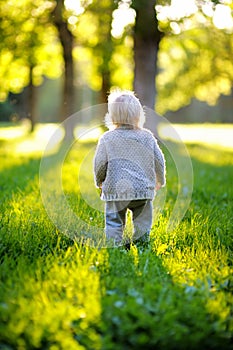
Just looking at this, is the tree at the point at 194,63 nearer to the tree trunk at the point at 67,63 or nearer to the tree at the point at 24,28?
the tree trunk at the point at 67,63

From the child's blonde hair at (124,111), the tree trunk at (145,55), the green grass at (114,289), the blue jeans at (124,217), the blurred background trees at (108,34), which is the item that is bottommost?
the green grass at (114,289)

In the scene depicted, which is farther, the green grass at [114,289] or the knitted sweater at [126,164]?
the knitted sweater at [126,164]

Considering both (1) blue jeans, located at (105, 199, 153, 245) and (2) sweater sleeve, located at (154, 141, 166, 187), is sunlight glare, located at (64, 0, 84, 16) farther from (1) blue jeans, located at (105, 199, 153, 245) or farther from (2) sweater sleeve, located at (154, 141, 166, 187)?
(1) blue jeans, located at (105, 199, 153, 245)

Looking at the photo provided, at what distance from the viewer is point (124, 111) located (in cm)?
477

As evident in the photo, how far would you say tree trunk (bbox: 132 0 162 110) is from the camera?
11.1 meters

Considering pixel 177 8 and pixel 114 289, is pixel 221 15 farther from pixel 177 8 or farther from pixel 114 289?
pixel 114 289

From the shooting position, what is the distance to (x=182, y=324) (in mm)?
3191

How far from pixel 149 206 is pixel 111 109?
0.96 metres

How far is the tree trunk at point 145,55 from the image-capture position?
11.1 m

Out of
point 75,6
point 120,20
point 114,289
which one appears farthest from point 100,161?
point 120,20

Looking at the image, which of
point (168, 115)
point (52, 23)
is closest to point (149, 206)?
point (52, 23)

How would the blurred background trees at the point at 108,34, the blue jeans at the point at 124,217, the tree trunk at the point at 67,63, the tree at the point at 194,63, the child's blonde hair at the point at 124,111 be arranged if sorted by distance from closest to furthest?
the child's blonde hair at the point at 124,111, the blue jeans at the point at 124,217, the blurred background trees at the point at 108,34, the tree at the point at 194,63, the tree trunk at the point at 67,63

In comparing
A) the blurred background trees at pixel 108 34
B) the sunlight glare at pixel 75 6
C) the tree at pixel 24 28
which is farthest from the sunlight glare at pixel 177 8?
the tree at pixel 24 28

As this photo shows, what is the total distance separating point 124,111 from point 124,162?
452 millimetres
